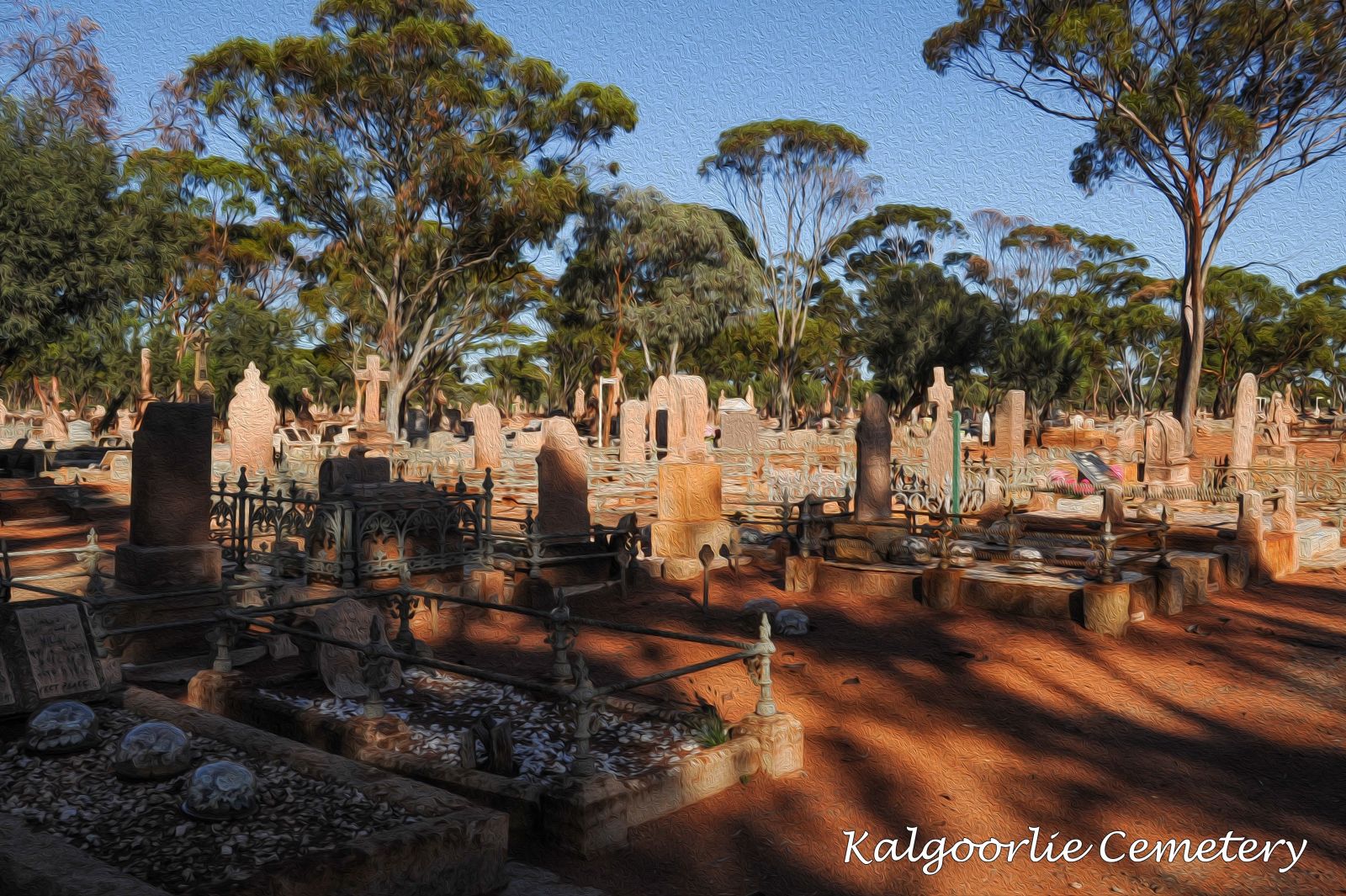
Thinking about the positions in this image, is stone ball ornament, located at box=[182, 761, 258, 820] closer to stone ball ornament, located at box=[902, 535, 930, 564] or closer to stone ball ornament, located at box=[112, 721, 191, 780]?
stone ball ornament, located at box=[112, 721, 191, 780]

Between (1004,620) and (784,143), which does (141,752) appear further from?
(784,143)

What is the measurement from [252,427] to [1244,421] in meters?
23.0

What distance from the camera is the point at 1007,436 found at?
29156 millimetres

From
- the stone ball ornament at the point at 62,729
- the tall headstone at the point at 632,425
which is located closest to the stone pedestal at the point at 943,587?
the stone ball ornament at the point at 62,729

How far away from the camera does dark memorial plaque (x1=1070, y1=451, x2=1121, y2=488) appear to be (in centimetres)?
1894

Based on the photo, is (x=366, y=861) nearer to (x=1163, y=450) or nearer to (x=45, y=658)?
(x=45, y=658)

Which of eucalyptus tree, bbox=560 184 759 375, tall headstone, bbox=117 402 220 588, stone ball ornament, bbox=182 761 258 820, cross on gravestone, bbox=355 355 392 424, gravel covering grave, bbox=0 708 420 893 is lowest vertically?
gravel covering grave, bbox=0 708 420 893

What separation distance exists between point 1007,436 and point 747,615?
21.4 meters

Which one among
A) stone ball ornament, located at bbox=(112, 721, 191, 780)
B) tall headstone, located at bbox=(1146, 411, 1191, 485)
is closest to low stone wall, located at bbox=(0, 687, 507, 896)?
stone ball ornament, located at bbox=(112, 721, 191, 780)

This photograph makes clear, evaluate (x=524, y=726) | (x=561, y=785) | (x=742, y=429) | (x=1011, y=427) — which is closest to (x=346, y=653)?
(x=524, y=726)

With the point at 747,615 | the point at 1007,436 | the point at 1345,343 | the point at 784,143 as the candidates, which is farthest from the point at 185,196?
the point at 1345,343

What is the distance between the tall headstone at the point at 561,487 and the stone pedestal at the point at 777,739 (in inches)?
254

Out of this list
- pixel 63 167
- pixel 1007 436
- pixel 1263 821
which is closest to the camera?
pixel 1263 821

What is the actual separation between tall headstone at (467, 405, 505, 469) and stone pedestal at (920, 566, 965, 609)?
17469mm
